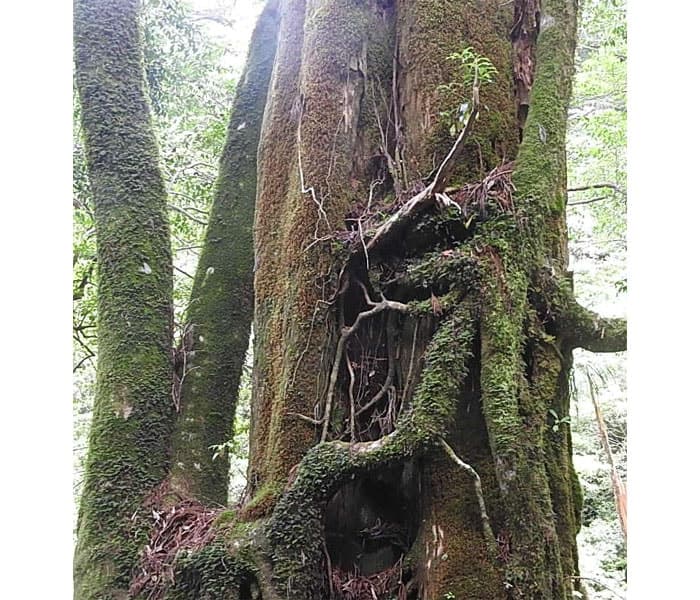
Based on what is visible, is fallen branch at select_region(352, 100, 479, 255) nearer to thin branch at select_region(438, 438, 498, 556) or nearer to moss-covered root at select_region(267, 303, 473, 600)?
moss-covered root at select_region(267, 303, 473, 600)

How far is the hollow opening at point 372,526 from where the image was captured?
8.95 feet

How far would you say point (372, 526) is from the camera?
2.79 meters

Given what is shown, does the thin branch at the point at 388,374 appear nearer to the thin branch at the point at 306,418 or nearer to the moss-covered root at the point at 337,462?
the thin branch at the point at 306,418

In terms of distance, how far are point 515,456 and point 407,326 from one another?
2.49 feet

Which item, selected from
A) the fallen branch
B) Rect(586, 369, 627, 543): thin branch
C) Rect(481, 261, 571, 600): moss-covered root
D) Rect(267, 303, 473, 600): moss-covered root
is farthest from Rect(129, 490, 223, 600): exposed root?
Rect(586, 369, 627, 543): thin branch

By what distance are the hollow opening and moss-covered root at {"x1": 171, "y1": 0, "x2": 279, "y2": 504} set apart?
94cm

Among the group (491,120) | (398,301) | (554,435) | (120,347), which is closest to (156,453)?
(120,347)

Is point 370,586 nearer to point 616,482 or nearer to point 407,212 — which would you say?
point 407,212

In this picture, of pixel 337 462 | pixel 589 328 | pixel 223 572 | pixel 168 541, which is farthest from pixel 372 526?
pixel 589 328

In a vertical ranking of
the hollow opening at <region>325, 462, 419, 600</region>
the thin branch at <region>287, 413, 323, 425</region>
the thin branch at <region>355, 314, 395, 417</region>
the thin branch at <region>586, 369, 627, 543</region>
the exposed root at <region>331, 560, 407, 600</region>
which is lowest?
the thin branch at <region>586, 369, 627, 543</region>


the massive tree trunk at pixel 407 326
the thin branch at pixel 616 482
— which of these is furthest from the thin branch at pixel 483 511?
the thin branch at pixel 616 482

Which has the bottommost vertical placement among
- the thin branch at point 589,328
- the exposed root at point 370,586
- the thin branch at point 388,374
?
the exposed root at point 370,586

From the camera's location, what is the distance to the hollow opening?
273 centimetres

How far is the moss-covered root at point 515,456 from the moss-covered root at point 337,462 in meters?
0.10
